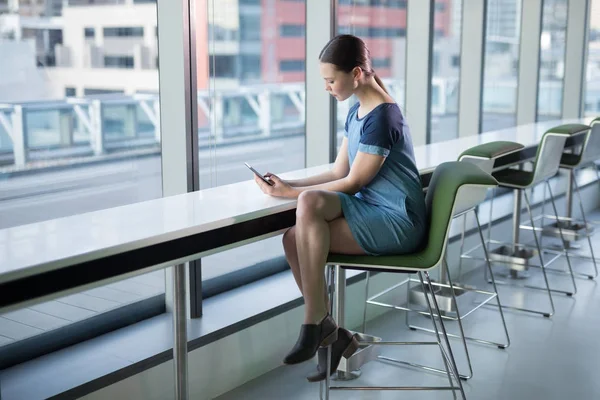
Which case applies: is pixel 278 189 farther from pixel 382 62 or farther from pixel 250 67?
pixel 382 62

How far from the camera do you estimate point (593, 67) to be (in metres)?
7.75

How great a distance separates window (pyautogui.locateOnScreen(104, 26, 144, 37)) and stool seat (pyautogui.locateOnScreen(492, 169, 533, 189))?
2267mm

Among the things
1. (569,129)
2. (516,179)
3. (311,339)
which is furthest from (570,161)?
(311,339)

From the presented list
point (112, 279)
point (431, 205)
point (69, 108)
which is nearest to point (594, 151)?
point (431, 205)

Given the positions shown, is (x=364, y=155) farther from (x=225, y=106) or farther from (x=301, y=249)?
(x=225, y=106)

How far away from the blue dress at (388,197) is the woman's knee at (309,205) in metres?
0.11

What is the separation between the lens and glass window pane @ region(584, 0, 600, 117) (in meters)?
7.52

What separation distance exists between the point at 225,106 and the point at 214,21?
0.39 meters

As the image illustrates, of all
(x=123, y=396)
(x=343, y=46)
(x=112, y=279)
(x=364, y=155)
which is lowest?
(x=123, y=396)

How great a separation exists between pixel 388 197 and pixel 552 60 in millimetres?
5174

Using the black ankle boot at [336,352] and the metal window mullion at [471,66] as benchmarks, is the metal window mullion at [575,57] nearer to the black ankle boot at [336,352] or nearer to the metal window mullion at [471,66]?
the metal window mullion at [471,66]

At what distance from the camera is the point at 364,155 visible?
2.79m

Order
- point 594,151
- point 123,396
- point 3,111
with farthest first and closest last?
point 594,151 < point 123,396 < point 3,111

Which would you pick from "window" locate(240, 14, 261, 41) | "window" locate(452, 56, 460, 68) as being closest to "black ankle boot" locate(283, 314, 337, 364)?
"window" locate(240, 14, 261, 41)
